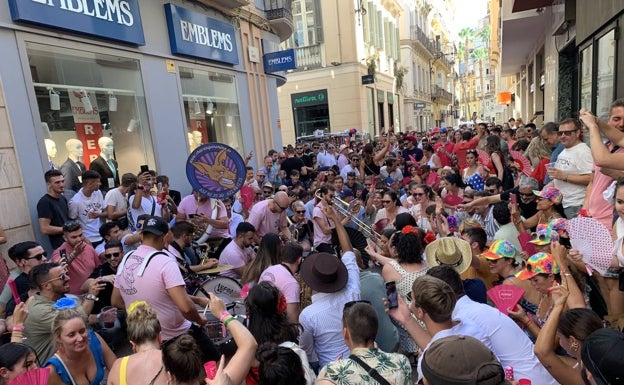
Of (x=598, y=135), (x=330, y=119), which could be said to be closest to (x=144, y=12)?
(x=598, y=135)

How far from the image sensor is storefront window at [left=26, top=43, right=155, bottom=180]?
6.30 meters

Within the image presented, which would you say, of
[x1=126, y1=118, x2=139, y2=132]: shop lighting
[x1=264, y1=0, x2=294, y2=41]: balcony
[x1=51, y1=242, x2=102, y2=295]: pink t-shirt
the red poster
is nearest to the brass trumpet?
Answer: [x1=51, y1=242, x2=102, y2=295]: pink t-shirt

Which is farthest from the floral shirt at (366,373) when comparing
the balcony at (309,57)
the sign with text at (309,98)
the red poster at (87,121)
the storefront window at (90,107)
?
the balcony at (309,57)

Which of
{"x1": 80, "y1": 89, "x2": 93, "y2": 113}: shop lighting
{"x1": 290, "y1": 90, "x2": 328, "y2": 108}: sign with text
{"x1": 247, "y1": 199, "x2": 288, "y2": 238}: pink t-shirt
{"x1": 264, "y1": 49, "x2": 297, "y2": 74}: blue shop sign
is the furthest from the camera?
{"x1": 290, "y1": 90, "x2": 328, "y2": 108}: sign with text

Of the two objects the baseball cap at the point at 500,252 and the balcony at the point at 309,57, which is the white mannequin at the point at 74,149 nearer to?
the baseball cap at the point at 500,252

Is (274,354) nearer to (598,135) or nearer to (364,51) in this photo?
(598,135)

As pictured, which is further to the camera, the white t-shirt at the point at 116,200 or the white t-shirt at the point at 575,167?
the white t-shirt at the point at 116,200

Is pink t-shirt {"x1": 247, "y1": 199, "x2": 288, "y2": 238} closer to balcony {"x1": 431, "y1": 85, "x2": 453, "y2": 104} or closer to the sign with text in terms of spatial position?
the sign with text

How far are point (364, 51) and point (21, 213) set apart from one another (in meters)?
22.3

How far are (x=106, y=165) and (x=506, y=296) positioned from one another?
6.98 m

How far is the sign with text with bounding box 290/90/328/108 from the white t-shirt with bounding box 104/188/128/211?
761 inches

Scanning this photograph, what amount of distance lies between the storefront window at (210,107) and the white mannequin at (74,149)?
2655mm

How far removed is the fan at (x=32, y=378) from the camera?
84.6 inches

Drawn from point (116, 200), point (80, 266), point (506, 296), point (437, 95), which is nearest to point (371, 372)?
point (506, 296)
